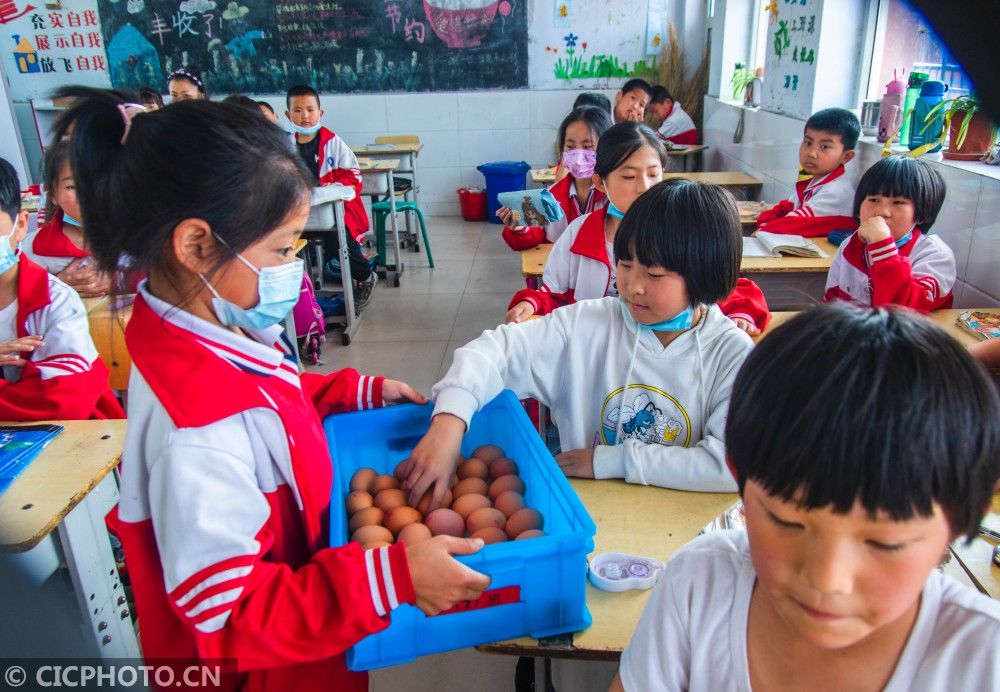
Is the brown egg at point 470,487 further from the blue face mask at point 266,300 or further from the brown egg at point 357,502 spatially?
→ the blue face mask at point 266,300

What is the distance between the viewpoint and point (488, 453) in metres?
1.47

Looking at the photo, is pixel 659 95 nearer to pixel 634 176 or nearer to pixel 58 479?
pixel 634 176

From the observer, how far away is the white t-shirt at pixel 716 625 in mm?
772

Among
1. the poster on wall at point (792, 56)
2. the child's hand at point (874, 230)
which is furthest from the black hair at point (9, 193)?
the poster on wall at point (792, 56)

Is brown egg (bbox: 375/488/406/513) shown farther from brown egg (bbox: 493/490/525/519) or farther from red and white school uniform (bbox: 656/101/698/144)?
red and white school uniform (bbox: 656/101/698/144)

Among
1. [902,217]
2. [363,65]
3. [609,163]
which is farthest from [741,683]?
[363,65]

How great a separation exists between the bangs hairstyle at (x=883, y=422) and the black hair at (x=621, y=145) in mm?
1656

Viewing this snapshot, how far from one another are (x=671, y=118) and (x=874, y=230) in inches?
181

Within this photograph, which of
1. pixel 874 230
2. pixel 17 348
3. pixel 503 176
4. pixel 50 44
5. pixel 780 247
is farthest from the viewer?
pixel 50 44

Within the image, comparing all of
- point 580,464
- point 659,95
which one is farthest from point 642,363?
point 659,95

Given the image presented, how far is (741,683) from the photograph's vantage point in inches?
33.2

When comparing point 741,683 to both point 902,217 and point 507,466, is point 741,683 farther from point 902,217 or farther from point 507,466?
point 902,217

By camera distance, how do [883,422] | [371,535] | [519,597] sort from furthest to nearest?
[371,535] → [519,597] → [883,422]

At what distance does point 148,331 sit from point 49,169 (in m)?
0.53
